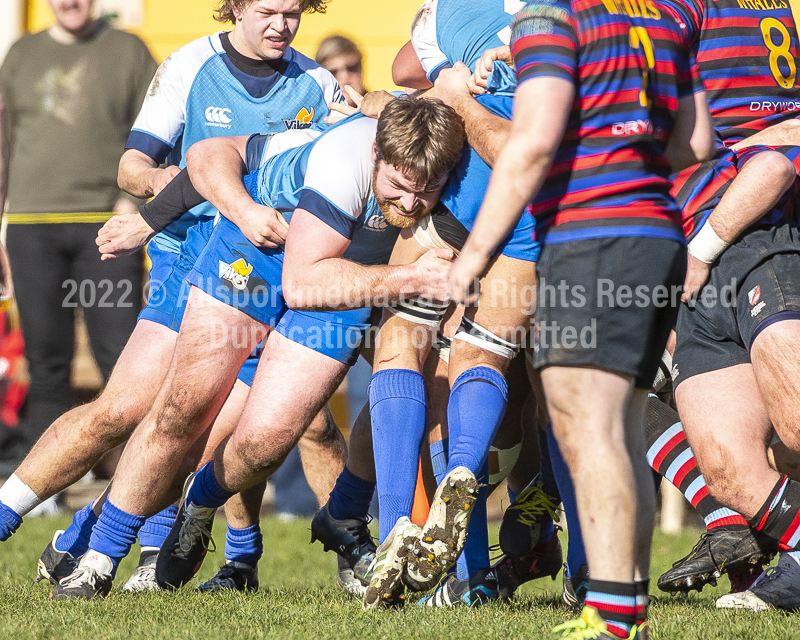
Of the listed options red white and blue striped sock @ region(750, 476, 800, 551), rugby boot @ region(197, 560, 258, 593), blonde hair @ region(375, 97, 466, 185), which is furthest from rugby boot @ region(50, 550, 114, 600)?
red white and blue striped sock @ region(750, 476, 800, 551)

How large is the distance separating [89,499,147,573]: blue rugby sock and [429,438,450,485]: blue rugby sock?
110cm

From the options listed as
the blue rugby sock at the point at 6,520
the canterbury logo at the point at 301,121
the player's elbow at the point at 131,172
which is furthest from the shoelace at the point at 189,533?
the canterbury logo at the point at 301,121

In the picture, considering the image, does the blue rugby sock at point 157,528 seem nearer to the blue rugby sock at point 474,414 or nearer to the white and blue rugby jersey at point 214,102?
the white and blue rugby jersey at point 214,102

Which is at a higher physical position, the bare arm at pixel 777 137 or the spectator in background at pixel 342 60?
the spectator in background at pixel 342 60

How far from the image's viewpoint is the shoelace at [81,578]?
330cm

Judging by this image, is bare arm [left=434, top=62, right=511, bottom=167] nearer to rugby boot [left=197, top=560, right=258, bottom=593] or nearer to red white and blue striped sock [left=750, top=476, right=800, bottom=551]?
red white and blue striped sock [left=750, top=476, right=800, bottom=551]

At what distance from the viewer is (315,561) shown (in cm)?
516

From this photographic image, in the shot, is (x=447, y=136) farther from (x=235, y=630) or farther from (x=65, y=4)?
(x=65, y=4)

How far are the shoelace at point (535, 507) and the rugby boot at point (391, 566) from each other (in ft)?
2.59

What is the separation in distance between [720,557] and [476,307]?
123cm

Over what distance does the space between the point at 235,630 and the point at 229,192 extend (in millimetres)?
1565

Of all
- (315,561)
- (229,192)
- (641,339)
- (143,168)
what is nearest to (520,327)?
(641,339)

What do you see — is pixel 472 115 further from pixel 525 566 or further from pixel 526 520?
pixel 525 566

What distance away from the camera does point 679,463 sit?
3.56 m
